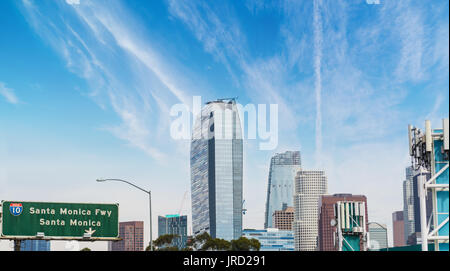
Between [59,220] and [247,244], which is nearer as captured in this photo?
[59,220]

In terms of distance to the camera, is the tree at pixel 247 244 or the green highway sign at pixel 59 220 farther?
the tree at pixel 247 244

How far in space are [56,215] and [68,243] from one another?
422 cm

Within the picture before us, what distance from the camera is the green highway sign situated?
70188 millimetres

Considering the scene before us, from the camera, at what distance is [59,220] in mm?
71250

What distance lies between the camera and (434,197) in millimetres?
40875

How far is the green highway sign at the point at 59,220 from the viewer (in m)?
70.2

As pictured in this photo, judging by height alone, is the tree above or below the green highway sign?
below

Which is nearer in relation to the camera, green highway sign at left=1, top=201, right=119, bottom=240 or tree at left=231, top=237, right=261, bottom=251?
green highway sign at left=1, top=201, right=119, bottom=240

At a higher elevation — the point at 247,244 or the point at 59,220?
the point at 59,220

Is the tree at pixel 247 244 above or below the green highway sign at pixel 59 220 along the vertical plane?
below
